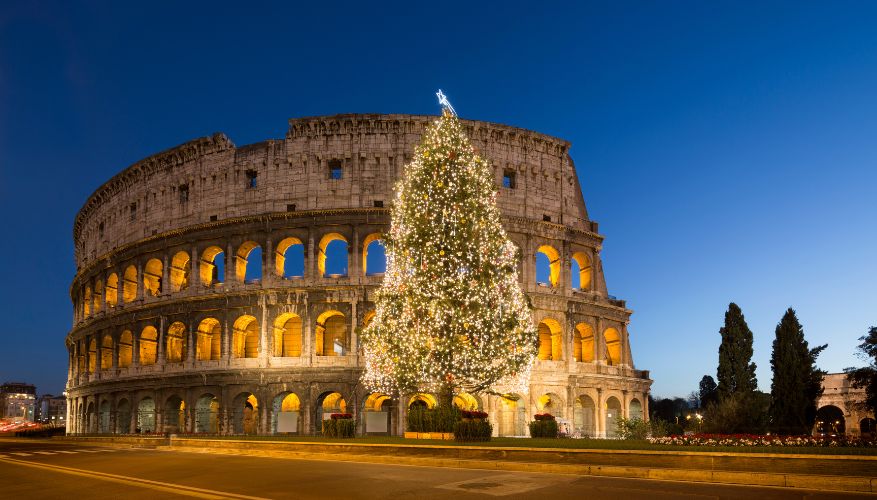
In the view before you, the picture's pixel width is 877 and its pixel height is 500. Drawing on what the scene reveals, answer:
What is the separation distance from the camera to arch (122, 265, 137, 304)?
175 ft

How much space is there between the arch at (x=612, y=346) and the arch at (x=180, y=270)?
29.4 m

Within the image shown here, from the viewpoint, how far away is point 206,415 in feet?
150

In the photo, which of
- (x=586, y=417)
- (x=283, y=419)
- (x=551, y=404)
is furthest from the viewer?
(x=586, y=417)

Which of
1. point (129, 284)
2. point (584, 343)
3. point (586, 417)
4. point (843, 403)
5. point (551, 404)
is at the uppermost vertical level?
point (129, 284)

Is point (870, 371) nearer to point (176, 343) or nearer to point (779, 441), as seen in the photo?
point (779, 441)

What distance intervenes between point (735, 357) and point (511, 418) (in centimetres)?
1438

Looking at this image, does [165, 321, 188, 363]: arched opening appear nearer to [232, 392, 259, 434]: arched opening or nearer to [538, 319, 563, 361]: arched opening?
[232, 392, 259, 434]: arched opening

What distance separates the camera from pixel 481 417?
2716 cm

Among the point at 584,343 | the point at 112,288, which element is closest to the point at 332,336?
the point at 584,343

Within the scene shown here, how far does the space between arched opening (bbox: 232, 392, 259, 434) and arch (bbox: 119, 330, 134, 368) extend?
36.5 ft

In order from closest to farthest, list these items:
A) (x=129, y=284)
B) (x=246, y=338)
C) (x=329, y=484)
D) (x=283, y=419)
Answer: (x=329, y=484), (x=283, y=419), (x=246, y=338), (x=129, y=284)

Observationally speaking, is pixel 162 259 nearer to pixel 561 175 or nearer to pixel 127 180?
pixel 127 180

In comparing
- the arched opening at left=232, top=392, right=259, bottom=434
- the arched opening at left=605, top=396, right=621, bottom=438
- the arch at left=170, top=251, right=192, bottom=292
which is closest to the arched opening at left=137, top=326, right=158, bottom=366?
the arch at left=170, top=251, right=192, bottom=292

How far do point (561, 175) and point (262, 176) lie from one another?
65.6ft
